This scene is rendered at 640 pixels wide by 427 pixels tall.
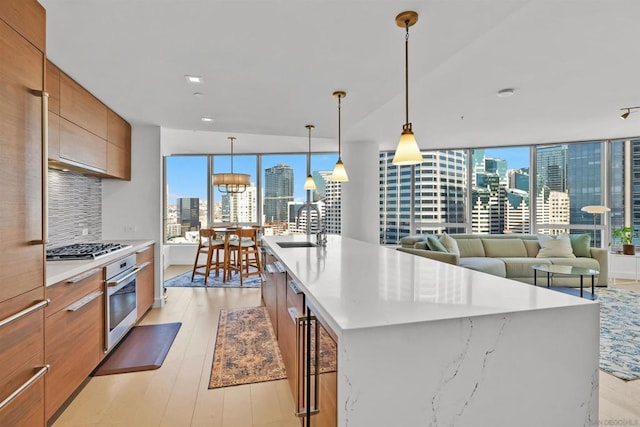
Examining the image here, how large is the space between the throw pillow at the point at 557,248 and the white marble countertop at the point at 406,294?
4.23 m

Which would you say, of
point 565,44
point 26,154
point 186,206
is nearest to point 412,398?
point 26,154

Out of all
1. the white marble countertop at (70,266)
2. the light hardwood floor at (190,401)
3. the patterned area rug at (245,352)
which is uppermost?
the white marble countertop at (70,266)

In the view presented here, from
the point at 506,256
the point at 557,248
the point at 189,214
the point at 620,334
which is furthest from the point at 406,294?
the point at 189,214

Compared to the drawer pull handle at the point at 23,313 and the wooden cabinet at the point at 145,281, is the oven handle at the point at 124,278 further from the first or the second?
the drawer pull handle at the point at 23,313

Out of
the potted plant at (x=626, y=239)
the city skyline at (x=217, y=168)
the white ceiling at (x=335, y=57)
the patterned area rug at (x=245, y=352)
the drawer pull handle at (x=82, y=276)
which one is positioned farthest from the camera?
the city skyline at (x=217, y=168)

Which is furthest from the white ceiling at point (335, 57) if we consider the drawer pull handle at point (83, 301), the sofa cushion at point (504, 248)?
the sofa cushion at point (504, 248)

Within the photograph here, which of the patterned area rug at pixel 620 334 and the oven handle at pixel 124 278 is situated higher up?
the oven handle at pixel 124 278

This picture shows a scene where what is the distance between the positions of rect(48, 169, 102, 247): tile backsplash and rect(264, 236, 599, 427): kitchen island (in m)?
2.81

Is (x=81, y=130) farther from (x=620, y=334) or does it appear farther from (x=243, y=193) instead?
(x=620, y=334)

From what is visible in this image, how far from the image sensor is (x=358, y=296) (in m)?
1.25

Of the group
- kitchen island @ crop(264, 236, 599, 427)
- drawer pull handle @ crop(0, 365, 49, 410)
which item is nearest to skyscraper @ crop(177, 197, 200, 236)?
drawer pull handle @ crop(0, 365, 49, 410)

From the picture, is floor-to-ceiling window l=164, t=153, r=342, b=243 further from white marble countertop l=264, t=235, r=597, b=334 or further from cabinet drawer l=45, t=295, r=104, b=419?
white marble countertop l=264, t=235, r=597, b=334

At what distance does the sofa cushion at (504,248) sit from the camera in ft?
17.3

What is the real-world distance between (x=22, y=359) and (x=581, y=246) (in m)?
6.56
